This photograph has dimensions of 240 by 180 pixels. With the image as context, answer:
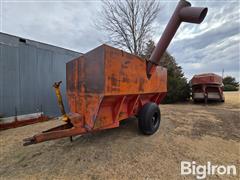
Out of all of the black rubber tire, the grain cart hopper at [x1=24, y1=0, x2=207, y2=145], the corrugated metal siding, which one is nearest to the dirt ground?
the black rubber tire

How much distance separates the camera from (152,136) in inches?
143

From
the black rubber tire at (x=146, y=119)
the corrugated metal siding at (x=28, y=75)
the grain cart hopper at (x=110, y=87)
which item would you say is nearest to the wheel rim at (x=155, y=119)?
the grain cart hopper at (x=110, y=87)

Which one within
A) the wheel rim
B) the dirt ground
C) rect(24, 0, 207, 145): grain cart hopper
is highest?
rect(24, 0, 207, 145): grain cart hopper

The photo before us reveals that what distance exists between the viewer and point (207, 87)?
9.79 meters

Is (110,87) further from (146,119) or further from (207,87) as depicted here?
(207,87)

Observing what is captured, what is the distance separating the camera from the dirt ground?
233 cm

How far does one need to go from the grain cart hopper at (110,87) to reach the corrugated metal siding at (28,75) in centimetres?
298

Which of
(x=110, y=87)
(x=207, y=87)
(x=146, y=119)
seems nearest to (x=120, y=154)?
(x=146, y=119)

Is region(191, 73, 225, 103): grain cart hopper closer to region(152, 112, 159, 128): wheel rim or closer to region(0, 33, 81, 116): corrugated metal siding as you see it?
region(152, 112, 159, 128): wheel rim

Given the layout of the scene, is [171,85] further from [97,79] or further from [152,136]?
[97,79]

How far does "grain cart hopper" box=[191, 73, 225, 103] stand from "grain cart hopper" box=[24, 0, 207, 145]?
7058 mm

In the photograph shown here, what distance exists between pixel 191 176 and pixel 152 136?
1439mm

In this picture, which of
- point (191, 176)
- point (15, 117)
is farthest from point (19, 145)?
point (191, 176)

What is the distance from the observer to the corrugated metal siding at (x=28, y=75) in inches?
200
